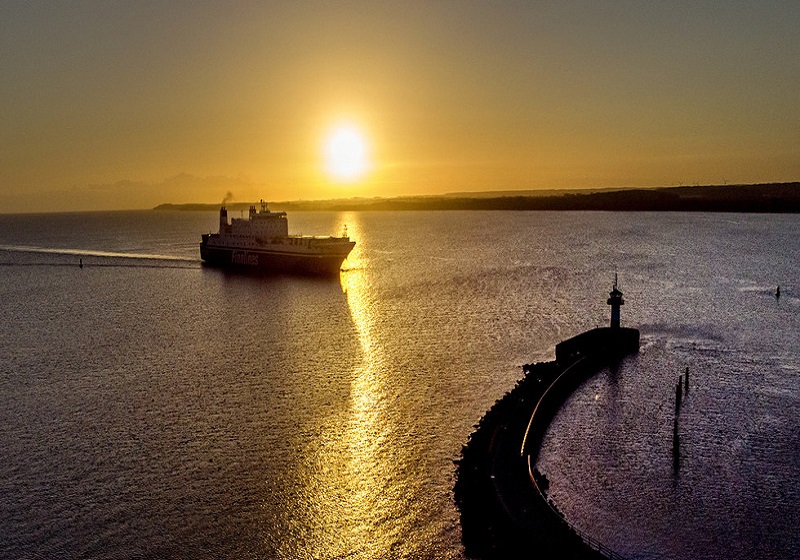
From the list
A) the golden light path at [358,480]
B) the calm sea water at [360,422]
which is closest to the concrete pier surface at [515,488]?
the calm sea water at [360,422]

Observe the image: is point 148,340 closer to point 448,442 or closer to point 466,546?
point 448,442

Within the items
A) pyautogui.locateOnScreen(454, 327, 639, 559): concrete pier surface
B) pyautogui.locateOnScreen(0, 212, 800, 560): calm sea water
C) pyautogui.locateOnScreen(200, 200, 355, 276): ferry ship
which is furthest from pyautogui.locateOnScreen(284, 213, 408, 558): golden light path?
pyautogui.locateOnScreen(200, 200, 355, 276): ferry ship

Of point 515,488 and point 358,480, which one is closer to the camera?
point 515,488

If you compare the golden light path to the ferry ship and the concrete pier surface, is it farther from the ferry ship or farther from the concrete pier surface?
the ferry ship

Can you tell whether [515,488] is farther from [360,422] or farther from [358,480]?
[360,422]

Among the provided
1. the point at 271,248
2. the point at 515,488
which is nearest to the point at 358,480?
the point at 515,488
